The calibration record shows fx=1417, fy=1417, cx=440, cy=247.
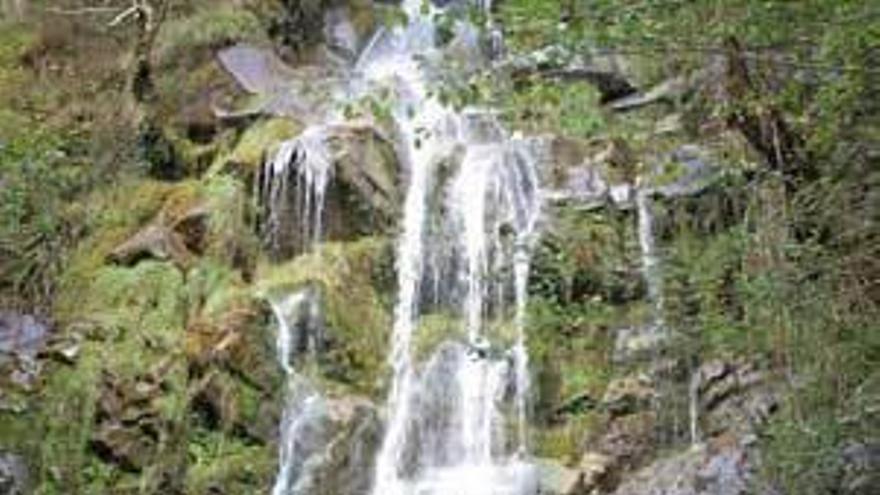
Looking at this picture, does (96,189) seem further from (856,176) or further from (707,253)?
(856,176)

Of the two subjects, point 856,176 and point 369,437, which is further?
point 369,437

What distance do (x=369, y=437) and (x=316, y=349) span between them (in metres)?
1.03

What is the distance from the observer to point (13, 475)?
10.0 metres

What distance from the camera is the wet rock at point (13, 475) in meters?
9.85

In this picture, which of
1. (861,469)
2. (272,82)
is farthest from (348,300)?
(861,469)

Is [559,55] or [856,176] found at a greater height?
[559,55]

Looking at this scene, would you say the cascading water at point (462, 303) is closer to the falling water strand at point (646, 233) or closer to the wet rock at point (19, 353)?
the falling water strand at point (646, 233)

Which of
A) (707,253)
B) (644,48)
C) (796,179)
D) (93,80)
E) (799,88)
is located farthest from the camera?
(93,80)

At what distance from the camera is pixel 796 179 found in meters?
8.18

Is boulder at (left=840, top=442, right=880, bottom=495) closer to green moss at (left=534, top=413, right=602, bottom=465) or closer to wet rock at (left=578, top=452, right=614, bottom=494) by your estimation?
wet rock at (left=578, top=452, right=614, bottom=494)

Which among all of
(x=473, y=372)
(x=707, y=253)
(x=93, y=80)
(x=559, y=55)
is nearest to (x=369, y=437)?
(x=473, y=372)

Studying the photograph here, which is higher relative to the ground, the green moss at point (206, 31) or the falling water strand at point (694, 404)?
the green moss at point (206, 31)

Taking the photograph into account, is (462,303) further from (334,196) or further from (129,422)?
(129,422)

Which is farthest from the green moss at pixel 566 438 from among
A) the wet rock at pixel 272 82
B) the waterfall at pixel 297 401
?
the wet rock at pixel 272 82
